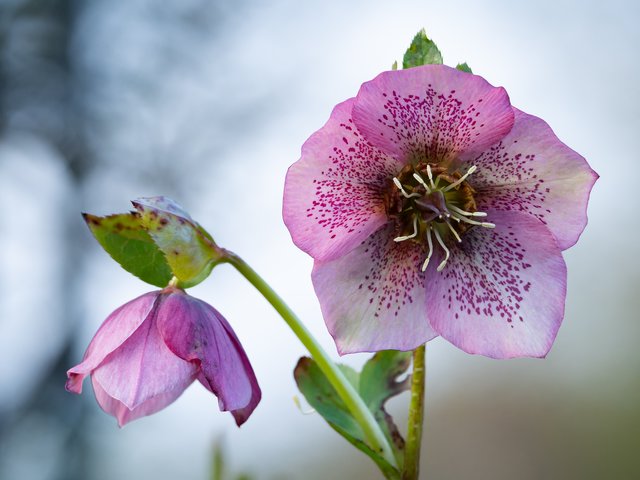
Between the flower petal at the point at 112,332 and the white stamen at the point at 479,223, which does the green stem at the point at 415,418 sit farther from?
the flower petal at the point at 112,332

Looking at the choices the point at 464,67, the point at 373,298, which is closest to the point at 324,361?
the point at 373,298

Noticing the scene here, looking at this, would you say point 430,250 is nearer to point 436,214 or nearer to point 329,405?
point 436,214

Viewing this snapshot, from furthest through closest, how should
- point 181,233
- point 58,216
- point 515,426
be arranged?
1. point 515,426
2. point 58,216
3. point 181,233

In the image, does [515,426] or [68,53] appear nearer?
[68,53]

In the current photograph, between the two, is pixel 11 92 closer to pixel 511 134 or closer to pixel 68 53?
pixel 68 53

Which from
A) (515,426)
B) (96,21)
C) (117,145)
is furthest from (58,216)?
(515,426)

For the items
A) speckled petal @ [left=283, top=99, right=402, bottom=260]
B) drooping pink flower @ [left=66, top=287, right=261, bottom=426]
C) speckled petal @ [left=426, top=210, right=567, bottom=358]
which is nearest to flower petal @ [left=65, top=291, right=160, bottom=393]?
drooping pink flower @ [left=66, top=287, right=261, bottom=426]

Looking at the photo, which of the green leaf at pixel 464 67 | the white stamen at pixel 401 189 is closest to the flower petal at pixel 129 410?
the white stamen at pixel 401 189
